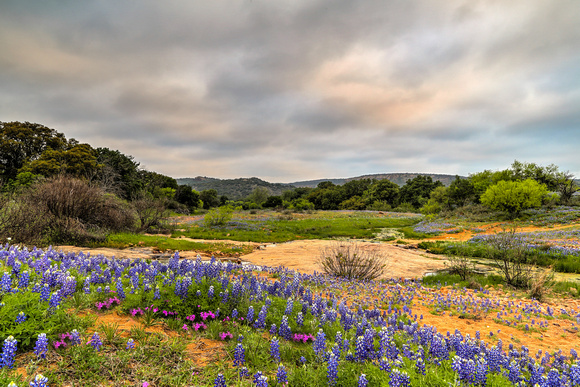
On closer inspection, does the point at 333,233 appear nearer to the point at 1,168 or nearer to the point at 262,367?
the point at 262,367

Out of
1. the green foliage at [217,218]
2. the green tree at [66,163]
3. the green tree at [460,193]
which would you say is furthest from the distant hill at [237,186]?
the green foliage at [217,218]

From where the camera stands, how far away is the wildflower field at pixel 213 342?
8.84 feet

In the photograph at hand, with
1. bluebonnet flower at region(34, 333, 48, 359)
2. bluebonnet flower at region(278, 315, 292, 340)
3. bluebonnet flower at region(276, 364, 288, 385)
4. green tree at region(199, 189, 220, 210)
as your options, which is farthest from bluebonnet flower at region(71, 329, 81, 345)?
green tree at region(199, 189, 220, 210)

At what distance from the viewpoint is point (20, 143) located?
136ft

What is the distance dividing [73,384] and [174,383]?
3.02 ft

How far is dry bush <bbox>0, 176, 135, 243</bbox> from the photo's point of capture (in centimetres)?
1005

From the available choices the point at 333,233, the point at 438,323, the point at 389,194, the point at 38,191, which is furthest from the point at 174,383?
the point at 389,194

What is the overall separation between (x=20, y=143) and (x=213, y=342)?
2248 inches

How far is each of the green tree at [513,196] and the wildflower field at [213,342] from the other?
119 feet

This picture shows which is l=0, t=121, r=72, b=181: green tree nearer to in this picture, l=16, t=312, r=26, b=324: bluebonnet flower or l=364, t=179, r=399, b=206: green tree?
l=16, t=312, r=26, b=324: bluebonnet flower

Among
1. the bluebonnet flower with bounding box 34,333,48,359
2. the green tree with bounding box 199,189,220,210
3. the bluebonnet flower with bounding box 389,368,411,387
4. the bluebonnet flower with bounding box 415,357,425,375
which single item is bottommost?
the bluebonnet flower with bounding box 415,357,425,375

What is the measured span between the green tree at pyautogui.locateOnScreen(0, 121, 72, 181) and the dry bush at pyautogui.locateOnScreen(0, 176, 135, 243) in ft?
115

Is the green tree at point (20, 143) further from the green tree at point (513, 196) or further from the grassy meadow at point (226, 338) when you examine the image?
the green tree at point (513, 196)

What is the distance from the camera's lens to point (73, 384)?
8.28 ft
